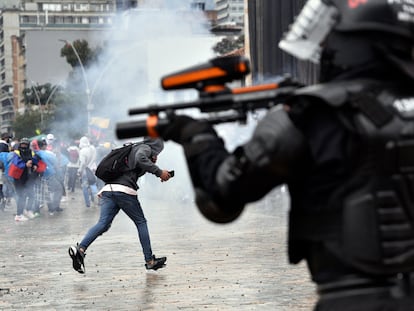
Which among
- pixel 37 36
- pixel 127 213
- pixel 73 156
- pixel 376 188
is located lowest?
pixel 37 36

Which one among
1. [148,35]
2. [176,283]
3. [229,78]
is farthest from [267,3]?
[229,78]

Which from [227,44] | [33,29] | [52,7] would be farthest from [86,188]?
[52,7]

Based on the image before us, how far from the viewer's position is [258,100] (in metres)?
3.13

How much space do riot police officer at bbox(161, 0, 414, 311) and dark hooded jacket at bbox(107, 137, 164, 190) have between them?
6.86 metres

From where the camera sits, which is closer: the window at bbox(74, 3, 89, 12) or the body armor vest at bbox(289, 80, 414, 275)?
the body armor vest at bbox(289, 80, 414, 275)

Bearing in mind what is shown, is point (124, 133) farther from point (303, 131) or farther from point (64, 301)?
point (64, 301)

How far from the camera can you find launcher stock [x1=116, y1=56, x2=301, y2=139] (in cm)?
312

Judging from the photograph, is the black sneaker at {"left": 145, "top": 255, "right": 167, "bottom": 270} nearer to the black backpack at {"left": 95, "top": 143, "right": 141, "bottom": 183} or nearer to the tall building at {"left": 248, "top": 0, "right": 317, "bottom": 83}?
the black backpack at {"left": 95, "top": 143, "right": 141, "bottom": 183}

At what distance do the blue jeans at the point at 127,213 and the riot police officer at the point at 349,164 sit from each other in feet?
23.2

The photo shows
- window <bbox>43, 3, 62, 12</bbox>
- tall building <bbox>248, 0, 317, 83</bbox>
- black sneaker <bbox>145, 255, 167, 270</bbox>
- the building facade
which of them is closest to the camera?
black sneaker <bbox>145, 255, 167, 270</bbox>

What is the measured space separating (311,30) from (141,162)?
688cm

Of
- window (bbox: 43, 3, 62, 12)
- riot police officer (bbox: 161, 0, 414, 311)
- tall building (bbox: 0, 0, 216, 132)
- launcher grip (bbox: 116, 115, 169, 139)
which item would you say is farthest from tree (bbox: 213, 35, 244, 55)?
window (bbox: 43, 3, 62, 12)

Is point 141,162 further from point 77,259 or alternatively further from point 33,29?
point 33,29

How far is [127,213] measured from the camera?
33.5 ft
